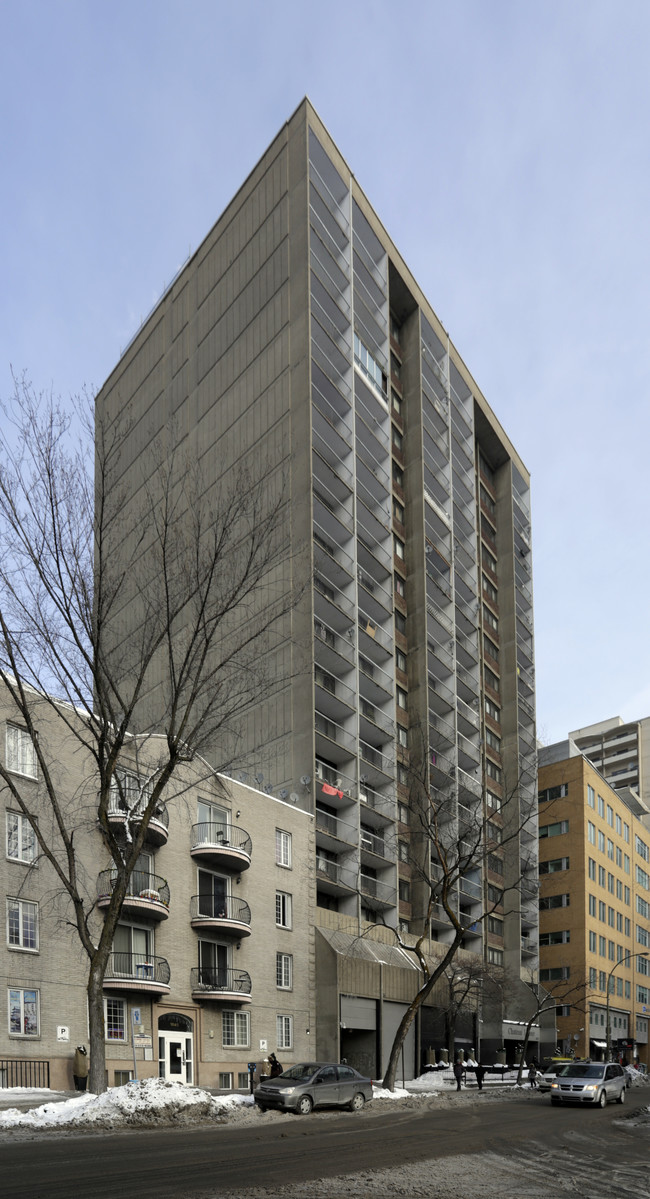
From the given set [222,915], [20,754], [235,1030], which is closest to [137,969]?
[222,915]

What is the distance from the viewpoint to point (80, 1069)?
101 ft

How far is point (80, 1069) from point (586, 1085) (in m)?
15.9

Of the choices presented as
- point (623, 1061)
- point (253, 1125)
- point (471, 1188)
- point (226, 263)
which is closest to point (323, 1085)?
point (253, 1125)

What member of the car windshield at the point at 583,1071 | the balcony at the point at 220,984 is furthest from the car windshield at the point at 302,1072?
the car windshield at the point at 583,1071

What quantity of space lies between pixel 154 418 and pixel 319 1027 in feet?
143

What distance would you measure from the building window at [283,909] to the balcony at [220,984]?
4.10 m

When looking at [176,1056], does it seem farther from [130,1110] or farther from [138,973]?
[130,1110]

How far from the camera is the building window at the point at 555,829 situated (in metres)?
93.1

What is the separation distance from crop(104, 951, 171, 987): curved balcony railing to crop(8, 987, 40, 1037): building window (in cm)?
310

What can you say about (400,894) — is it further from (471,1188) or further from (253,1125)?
(471,1188)

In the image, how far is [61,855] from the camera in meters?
33.3

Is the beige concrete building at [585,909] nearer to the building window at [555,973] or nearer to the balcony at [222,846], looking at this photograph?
Answer: the building window at [555,973]

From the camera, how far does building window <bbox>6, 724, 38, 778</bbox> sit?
31500 millimetres

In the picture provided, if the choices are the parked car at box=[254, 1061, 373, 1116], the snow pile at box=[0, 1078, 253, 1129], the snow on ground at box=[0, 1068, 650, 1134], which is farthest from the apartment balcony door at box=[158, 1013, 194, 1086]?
the snow pile at box=[0, 1078, 253, 1129]
